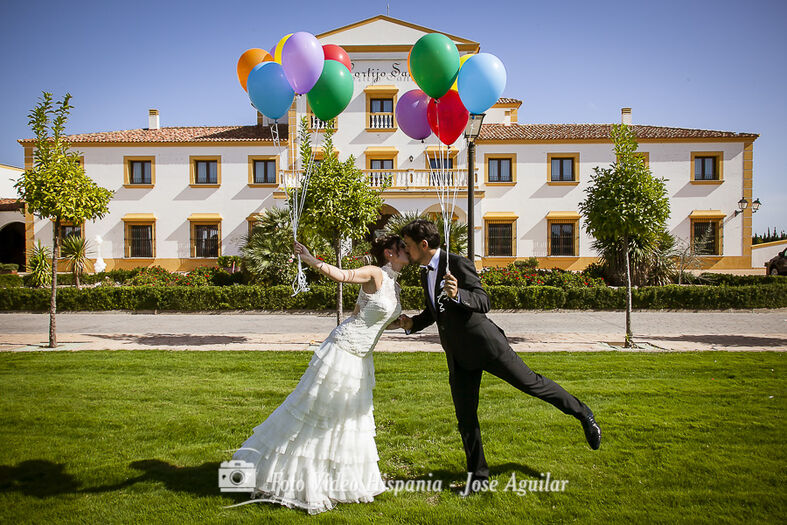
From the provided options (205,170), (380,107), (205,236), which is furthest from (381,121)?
(205,236)

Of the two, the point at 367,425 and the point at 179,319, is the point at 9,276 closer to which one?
the point at 179,319

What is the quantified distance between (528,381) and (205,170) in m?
26.7

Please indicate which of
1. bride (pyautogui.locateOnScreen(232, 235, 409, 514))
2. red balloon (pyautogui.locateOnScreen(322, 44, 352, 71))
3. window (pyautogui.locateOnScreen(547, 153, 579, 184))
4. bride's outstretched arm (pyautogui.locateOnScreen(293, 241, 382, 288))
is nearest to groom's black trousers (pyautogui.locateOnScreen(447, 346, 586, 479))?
bride (pyautogui.locateOnScreen(232, 235, 409, 514))

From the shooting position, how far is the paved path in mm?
9203

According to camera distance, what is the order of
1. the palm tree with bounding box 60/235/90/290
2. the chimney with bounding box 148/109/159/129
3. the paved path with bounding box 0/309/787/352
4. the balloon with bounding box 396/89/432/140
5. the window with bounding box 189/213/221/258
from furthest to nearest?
the chimney with bounding box 148/109/159/129 → the window with bounding box 189/213/221/258 → the palm tree with bounding box 60/235/90/290 → the paved path with bounding box 0/309/787/352 → the balloon with bounding box 396/89/432/140

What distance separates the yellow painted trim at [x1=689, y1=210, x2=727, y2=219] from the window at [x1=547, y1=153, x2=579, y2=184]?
21.9 ft

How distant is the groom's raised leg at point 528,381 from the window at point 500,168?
2351cm

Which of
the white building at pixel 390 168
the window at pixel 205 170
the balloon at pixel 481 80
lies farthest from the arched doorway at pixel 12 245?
the balloon at pixel 481 80

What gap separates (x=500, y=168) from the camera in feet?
86.6

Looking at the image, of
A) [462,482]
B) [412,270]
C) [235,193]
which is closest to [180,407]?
[462,482]

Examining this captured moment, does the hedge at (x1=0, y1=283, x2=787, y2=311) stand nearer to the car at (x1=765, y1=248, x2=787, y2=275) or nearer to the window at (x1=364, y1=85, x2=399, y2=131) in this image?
the car at (x1=765, y1=248, x2=787, y2=275)

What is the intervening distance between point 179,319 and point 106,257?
15670 millimetres

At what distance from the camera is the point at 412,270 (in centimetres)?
1600

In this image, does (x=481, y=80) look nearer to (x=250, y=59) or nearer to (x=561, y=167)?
(x=250, y=59)
